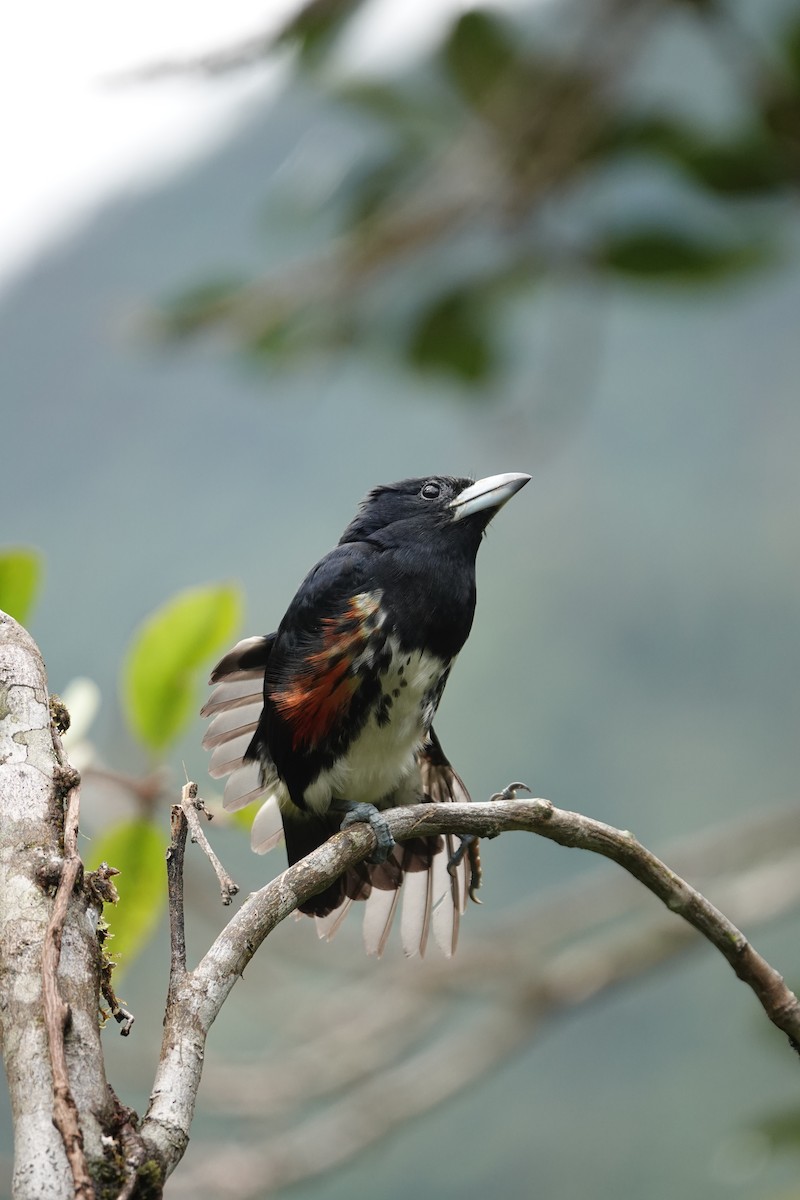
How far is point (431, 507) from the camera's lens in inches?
111

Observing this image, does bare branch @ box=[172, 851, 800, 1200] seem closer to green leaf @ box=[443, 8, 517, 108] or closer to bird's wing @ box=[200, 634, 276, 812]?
bird's wing @ box=[200, 634, 276, 812]

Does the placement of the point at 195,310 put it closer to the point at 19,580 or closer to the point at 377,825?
the point at 19,580

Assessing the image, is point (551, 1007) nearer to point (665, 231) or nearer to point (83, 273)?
point (665, 231)

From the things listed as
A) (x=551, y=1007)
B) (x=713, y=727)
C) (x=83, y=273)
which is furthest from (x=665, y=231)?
(x=83, y=273)

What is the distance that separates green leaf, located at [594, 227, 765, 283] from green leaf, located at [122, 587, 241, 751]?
1.07m

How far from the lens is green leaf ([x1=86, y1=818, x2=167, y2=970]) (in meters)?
2.16

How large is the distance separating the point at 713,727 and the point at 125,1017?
10.3 metres

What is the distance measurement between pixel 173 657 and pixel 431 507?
759mm

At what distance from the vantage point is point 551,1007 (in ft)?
13.8

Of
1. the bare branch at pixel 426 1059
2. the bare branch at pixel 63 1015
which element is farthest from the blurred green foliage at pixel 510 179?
the bare branch at pixel 426 1059

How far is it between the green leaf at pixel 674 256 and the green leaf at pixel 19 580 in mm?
1387

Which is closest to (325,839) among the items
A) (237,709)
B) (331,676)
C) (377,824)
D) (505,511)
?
(237,709)

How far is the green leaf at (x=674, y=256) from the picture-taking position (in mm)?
2527

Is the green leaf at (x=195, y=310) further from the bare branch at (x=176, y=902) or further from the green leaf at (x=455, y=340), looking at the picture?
the bare branch at (x=176, y=902)
